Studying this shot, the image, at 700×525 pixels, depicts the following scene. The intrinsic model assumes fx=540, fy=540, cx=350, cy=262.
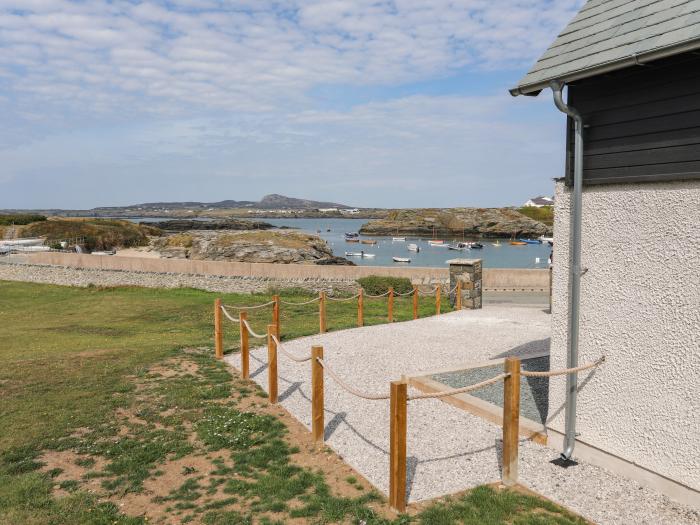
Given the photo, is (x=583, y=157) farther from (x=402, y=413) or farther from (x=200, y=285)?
(x=200, y=285)

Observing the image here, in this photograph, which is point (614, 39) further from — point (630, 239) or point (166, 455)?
point (166, 455)

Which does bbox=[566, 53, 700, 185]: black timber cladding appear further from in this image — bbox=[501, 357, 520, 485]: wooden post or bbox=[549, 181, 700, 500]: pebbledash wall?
bbox=[501, 357, 520, 485]: wooden post

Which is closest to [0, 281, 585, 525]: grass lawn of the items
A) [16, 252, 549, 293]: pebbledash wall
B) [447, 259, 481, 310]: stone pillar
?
[447, 259, 481, 310]: stone pillar

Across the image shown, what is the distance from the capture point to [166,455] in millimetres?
6574

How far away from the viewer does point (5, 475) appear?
19.4 feet

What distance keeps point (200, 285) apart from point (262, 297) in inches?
204

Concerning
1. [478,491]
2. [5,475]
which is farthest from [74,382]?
[478,491]

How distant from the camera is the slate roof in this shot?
516 centimetres

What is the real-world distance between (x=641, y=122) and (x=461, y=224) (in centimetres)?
11641

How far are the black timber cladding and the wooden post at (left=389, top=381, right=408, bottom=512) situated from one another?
10.7ft

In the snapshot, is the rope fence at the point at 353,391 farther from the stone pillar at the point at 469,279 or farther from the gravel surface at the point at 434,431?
the stone pillar at the point at 469,279

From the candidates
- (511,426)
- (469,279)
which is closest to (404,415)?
(511,426)

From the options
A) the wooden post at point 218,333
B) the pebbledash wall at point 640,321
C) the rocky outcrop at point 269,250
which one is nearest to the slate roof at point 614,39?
the pebbledash wall at point 640,321

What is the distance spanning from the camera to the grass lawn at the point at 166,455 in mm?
5188
